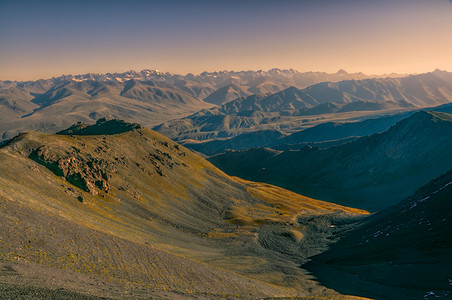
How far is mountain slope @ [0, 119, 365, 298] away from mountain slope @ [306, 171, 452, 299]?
31.8ft

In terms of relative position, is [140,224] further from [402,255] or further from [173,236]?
[402,255]

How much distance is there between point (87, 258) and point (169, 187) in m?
81.9

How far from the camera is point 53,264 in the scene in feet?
149

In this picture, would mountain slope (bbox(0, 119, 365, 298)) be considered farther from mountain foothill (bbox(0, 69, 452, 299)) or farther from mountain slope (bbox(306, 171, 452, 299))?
mountain slope (bbox(306, 171, 452, 299))

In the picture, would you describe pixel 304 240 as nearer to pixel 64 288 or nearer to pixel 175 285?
pixel 175 285

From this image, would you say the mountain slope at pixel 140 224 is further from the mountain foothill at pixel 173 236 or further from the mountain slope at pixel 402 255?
the mountain slope at pixel 402 255

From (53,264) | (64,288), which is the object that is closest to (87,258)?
(53,264)

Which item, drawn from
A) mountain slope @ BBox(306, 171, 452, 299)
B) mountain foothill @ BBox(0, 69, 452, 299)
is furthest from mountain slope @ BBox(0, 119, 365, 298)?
mountain slope @ BBox(306, 171, 452, 299)

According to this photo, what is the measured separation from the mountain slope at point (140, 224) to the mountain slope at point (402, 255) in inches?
381

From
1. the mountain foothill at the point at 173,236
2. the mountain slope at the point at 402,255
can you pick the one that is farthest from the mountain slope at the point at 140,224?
the mountain slope at the point at 402,255

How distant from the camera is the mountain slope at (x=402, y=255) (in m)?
62.8

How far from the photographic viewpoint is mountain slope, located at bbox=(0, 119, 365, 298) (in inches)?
1914

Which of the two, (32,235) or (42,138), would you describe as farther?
(42,138)

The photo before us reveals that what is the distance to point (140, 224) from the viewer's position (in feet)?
310
